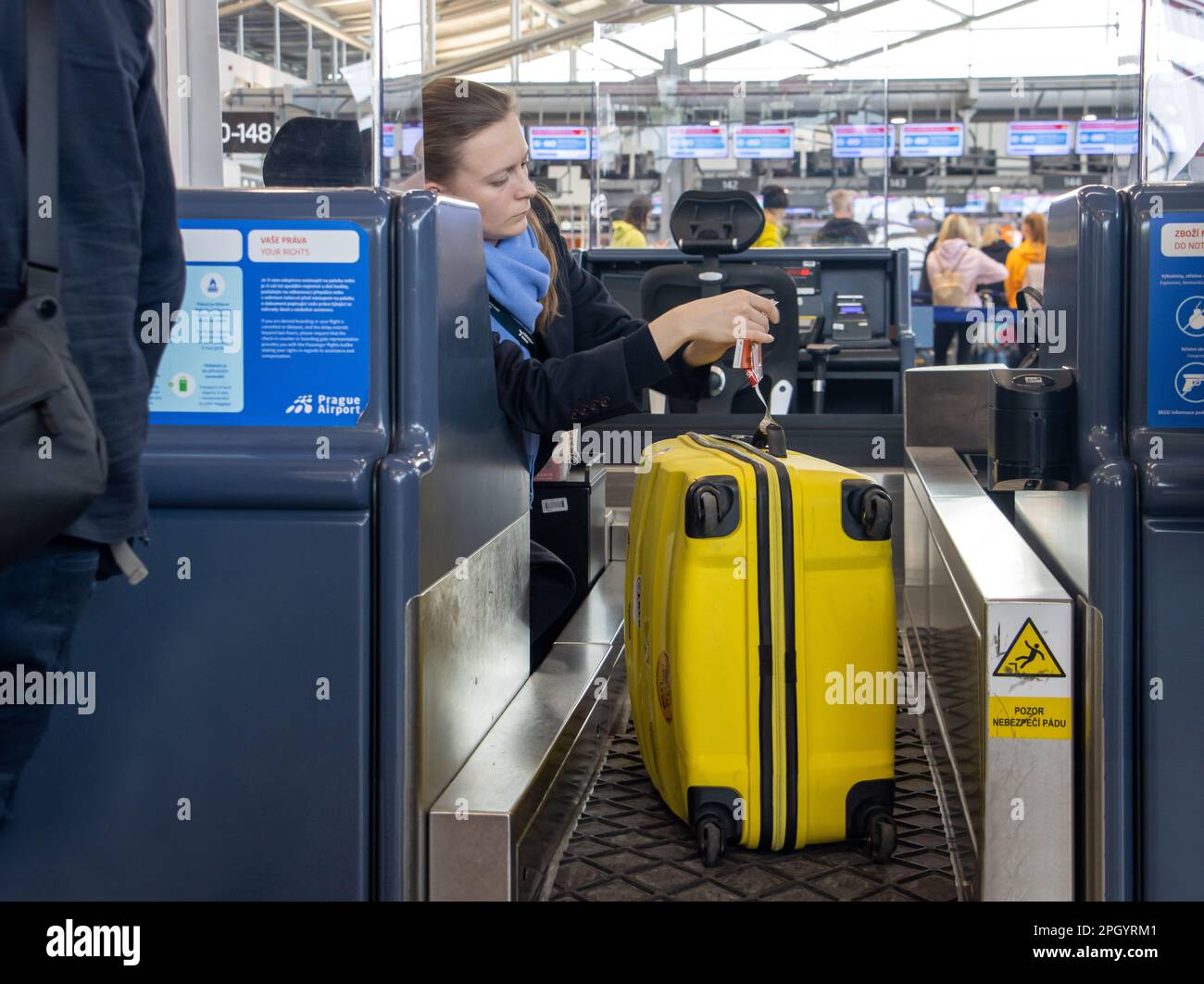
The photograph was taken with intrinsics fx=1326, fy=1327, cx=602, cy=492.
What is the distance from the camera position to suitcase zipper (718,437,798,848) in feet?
5.83

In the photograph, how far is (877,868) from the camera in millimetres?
1757

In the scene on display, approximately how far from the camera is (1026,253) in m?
10.6

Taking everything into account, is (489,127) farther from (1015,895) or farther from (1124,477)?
(1015,895)

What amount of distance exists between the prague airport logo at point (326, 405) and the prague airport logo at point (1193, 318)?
93 cm

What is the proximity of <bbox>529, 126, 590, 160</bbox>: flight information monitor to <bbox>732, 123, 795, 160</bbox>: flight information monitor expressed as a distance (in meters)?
10.3

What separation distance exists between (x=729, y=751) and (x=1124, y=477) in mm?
636

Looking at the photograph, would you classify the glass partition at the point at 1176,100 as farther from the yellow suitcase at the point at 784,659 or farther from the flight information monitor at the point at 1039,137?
the flight information monitor at the point at 1039,137

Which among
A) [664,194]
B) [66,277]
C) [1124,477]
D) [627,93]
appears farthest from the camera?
[664,194]

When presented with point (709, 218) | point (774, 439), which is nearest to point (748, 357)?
point (774, 439)

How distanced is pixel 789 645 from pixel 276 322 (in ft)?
2.58

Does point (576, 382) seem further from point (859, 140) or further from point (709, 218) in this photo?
point (859, 140)

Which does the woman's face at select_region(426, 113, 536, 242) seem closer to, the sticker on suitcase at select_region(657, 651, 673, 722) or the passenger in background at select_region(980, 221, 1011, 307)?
the sticker on suitcase at select_region(657, 651, 673, 722)

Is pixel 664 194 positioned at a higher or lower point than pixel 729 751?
higher
